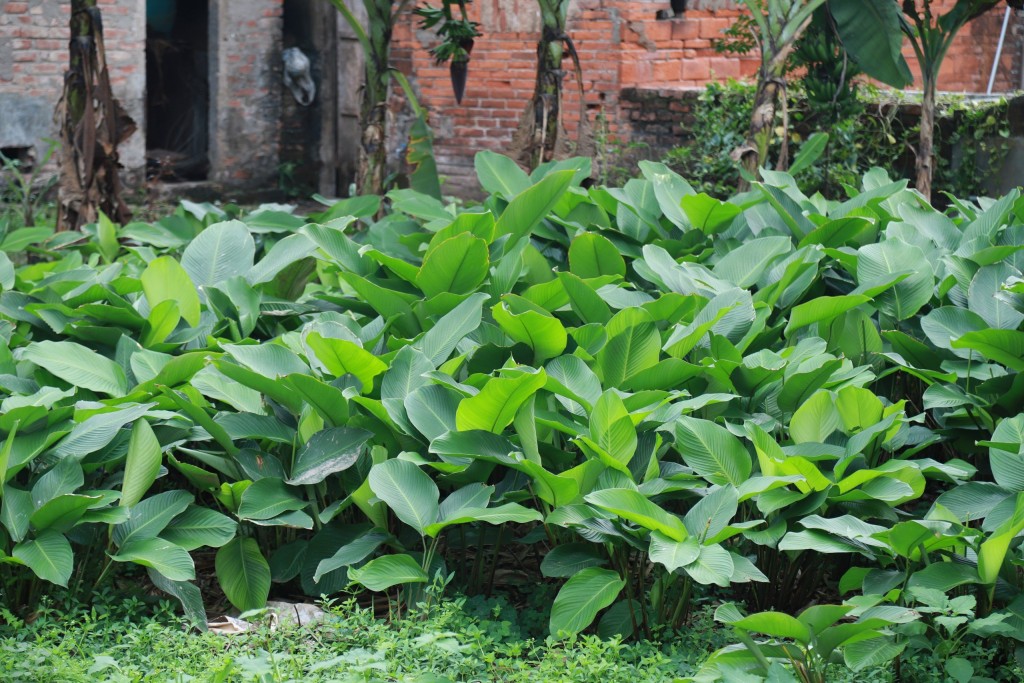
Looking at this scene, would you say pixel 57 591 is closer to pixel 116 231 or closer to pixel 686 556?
pixel 686 556

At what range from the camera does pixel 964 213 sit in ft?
12.0

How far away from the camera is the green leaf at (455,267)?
2914 millimetres

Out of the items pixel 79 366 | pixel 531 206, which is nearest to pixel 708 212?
pixel 531 206

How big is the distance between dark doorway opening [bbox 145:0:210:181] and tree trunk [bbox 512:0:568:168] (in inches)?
212

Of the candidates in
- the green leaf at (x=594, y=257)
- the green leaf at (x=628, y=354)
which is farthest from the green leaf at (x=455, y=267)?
the green leaf at (x=628, y=354)

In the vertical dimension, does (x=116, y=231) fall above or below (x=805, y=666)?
above

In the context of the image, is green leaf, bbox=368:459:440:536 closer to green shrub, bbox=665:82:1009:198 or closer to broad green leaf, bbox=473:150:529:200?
broad green leaf, bbox=473:150:529:200

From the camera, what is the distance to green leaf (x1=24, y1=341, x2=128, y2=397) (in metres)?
2.66

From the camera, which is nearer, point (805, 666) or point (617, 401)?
point (805, 666)

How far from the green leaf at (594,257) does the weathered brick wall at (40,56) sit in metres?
6.17

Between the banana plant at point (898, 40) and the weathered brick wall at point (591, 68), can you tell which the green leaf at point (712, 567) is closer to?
the banana plant at point (898, 40)

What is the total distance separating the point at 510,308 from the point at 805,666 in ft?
4.02

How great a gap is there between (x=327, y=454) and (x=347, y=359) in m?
0.23

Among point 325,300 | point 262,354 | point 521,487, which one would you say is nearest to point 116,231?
point 325,300
